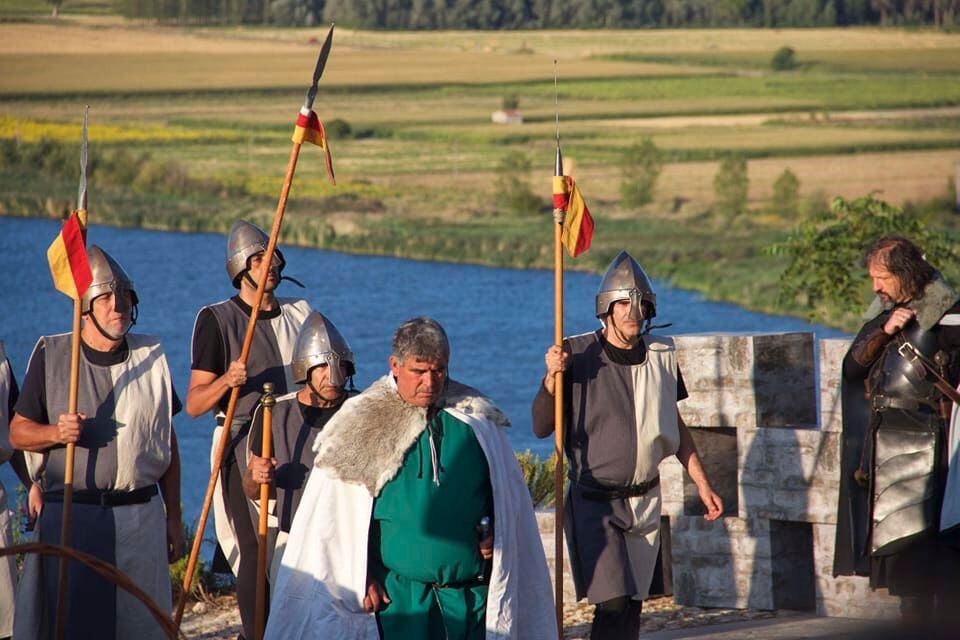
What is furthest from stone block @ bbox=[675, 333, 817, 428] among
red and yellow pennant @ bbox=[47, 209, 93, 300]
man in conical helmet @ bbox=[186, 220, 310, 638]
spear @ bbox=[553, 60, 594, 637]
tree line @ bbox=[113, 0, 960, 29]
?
tree line @ bbox=[113, 0, 960, 29]

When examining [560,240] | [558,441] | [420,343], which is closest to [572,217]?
[560,240]

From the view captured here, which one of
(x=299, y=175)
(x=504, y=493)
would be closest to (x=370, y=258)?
(x=299, y=175)

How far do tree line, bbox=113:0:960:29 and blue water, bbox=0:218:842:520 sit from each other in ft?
14.4

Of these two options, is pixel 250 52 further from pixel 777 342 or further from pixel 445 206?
pixel 777 342

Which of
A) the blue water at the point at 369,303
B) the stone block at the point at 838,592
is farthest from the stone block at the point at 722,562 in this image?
the blue water at the point at 369,303

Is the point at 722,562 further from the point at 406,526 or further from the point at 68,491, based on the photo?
the point at 68,491

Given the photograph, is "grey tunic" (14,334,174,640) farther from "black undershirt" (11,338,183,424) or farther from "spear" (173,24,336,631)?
"spear" (173,24,336,631)

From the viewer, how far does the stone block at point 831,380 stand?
800cm

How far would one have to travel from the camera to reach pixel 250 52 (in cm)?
3189

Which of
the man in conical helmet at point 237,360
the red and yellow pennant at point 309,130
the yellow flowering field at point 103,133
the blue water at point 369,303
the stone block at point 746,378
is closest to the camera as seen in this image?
the red and yellow pennant at point 309,130

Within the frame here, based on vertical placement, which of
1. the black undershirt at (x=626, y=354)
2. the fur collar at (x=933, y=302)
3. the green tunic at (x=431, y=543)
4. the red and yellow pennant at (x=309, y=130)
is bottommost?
the green tunic at (x=431, y=543)

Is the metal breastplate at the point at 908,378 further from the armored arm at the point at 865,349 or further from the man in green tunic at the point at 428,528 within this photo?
the man in green tunic at the point at 428,528

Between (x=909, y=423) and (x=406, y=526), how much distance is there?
251 centimetres

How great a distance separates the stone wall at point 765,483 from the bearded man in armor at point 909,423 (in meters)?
1.03
